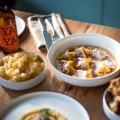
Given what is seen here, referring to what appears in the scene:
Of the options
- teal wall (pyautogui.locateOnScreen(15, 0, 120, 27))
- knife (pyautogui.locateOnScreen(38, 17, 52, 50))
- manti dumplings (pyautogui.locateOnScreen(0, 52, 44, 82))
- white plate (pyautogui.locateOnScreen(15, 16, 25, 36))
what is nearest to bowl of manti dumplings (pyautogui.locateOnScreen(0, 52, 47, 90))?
manti dumplings (pyautogui.locateOnScreen(0, 52, 44, 82))

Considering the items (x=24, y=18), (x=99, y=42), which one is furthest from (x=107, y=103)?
(x=24, y=18)

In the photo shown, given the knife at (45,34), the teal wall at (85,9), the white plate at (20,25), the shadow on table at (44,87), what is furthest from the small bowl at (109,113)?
the teal wall at (85,9)

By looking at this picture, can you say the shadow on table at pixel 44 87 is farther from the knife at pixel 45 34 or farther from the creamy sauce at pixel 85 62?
the knife at pixel 45 34

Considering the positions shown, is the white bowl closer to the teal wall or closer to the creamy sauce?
the creamy sauce

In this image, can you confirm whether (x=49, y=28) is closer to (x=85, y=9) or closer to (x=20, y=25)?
(x=20, y=25)

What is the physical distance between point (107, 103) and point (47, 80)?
272mm

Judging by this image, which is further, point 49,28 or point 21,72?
point 49,28

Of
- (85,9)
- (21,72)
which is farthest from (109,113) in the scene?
(85,9)

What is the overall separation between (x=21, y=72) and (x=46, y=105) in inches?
6.0

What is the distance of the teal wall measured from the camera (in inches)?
83.3

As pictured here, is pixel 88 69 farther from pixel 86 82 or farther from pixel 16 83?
pixel 16 83

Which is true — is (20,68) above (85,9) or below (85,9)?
above

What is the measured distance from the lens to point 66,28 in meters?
1.28

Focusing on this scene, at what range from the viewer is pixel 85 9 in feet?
7.20
